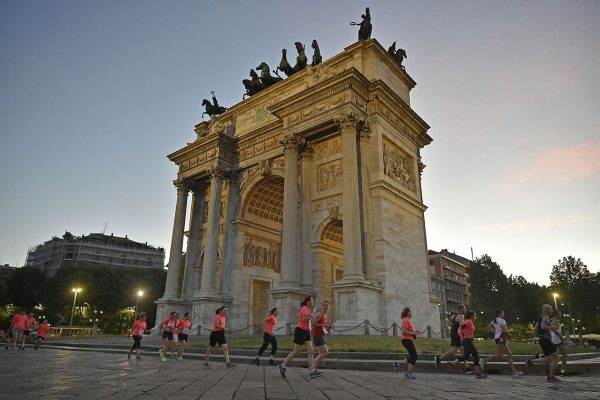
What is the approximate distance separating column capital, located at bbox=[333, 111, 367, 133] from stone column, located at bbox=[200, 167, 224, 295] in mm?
10401

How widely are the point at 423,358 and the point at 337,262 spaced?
1337cm

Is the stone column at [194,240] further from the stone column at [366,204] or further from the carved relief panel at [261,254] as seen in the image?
the stone column at [366,204]

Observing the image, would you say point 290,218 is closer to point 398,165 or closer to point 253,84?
point 398,165

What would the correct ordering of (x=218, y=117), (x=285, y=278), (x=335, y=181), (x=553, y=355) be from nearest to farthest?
(x=553, y=355)
(x=285, y=278)
(x=335, y=181)
(x=218, y=117)

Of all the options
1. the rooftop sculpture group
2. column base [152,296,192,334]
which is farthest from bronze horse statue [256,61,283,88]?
column base [152,296,192,334]

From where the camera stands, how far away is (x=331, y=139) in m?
24.4

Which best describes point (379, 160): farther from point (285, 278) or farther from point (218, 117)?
point (218, 117)

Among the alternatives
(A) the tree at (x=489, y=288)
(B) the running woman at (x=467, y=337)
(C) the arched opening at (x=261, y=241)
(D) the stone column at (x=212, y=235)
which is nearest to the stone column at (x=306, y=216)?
(C) the arched opening at (x=261, y=241)

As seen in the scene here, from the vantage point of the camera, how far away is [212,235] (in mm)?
27172

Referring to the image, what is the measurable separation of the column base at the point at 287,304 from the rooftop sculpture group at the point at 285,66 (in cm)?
1528

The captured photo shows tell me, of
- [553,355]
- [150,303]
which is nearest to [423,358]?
[553,355]

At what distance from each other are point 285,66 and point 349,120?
35.1 feet

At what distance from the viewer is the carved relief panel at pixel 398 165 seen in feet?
77.2

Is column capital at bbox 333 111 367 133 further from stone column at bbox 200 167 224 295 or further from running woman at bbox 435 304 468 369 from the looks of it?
running woman at bbox 435 304 468 369
